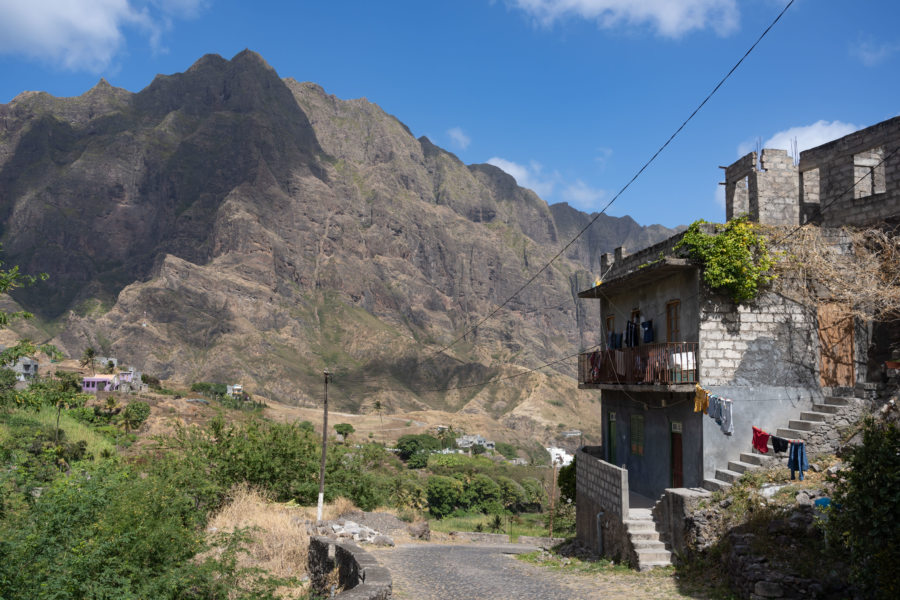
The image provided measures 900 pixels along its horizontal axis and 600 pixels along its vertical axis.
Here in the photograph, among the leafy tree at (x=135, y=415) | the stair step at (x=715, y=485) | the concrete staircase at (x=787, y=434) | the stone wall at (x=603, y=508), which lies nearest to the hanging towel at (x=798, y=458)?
the concrete staircase at (x=787, y=434)

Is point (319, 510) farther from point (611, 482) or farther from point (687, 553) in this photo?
point (687, 553)

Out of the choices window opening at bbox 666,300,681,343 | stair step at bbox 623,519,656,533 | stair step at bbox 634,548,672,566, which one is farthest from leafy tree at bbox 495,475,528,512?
stair step at bbox 634,548,672,566

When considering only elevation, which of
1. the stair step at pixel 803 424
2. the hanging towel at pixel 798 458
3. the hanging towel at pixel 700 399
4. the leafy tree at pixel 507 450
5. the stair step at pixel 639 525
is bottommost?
the leafy tree at pixel 507 450

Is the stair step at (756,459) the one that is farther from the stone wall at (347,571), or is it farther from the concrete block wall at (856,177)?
the stone wall at (347,571)

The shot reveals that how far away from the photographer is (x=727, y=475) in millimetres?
15695

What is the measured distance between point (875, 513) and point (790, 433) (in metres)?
8.42

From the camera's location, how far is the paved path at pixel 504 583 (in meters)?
12.4

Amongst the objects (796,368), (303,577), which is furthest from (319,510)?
(796,368)

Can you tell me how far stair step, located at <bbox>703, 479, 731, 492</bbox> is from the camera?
15097mm

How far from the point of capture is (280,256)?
186125 mm

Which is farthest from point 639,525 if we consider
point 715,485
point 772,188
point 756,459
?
point 772,188

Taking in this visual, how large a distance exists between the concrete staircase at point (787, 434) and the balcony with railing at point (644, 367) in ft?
6.87

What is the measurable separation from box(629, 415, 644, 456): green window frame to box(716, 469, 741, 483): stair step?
4580 mm

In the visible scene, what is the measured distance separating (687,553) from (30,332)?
171210 mm
